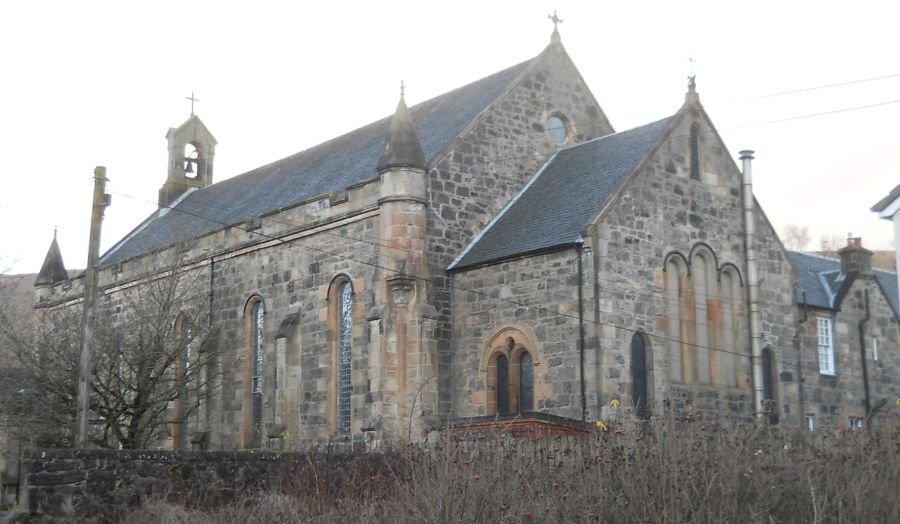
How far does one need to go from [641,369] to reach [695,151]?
6.16 metres

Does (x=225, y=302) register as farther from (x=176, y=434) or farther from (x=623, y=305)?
(x=623, y=305)

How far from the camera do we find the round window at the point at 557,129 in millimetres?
32719

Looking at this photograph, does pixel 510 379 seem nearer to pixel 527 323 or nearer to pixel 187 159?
pixel 527 323

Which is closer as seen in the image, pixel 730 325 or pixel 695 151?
pixel 730 325

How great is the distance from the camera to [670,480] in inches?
477

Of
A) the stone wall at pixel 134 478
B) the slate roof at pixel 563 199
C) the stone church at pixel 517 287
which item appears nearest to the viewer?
the stone wall at pixel 134 478

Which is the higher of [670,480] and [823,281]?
[823,281]

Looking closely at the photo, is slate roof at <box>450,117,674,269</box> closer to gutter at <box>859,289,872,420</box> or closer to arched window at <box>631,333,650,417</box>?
arched window at <box>631,333,650,417</box>

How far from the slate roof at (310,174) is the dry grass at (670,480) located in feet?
53.5

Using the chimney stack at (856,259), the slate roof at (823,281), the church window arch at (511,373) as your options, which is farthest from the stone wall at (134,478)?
the chimney stack at (856,259)

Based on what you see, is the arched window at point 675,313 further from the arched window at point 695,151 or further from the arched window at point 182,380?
the arched window at point 182,380

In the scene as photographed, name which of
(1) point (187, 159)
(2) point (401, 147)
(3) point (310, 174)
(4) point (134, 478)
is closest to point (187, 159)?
(1) point (187, 159)

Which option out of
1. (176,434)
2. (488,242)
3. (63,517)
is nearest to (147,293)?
(176,434)

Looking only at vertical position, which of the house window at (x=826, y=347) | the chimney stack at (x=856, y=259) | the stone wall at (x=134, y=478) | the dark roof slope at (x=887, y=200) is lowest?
the stone wall at (x=134, y=478)
